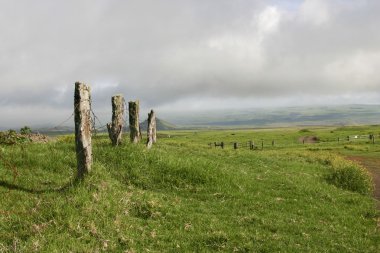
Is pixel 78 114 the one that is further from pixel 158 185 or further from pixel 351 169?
pixel 351 169

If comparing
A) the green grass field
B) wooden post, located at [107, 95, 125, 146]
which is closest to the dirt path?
the green grass field

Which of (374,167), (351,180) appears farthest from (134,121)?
(374,167)

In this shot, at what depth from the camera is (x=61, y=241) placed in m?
11.9

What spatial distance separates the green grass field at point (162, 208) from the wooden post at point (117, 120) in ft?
2.09

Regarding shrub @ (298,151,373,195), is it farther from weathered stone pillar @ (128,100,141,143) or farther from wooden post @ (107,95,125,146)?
wooden post @ (107,95,125,146)

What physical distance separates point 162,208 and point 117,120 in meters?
8.65

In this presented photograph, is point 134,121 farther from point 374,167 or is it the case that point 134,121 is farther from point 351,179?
point 374,167

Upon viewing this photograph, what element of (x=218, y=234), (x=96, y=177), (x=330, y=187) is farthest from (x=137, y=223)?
(x=330, y=187)

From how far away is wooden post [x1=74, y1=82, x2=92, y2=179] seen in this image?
17172 millimetres

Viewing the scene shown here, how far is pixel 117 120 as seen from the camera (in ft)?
76.4

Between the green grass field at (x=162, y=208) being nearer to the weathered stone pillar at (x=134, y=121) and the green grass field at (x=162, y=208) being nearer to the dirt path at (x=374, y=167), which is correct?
the dirt path at (x=374, y=167)

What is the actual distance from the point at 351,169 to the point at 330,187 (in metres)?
4.22

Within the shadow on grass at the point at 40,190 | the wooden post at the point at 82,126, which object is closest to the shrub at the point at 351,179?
the wooden post at the point at 82,126

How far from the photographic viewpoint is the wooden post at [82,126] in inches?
676
